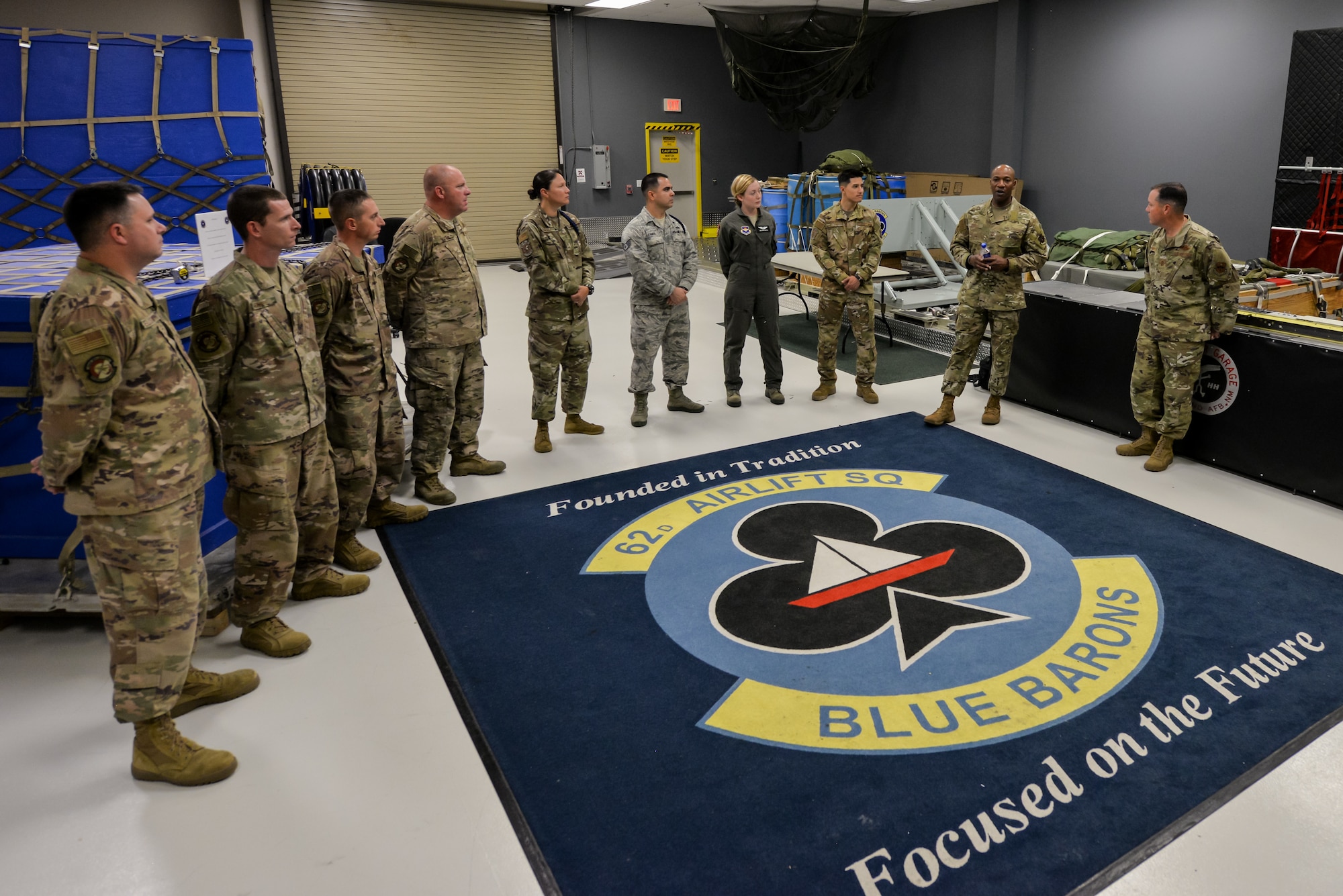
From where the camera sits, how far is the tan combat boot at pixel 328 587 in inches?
146

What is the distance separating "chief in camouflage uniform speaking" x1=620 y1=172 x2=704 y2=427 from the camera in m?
5.67

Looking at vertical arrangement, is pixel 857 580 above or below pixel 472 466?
below

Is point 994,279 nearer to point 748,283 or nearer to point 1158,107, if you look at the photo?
point 748,283

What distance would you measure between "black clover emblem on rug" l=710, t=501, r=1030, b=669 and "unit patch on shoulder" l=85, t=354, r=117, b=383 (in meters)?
2.24

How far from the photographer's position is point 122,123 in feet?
17.6

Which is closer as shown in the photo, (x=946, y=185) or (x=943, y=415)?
(x=943, y=415)

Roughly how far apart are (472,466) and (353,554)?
1226 millimetres

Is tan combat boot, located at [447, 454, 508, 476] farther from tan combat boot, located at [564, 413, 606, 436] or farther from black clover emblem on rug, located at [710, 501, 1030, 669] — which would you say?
black clover emblem on rug, located at [710, 501, 1030, 669]

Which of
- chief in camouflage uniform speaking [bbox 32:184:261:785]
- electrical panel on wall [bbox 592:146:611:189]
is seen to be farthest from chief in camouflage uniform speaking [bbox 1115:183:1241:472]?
electrical panel on wall [bbox 592:146:611:189]

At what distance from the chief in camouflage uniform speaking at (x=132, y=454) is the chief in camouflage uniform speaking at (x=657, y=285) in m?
3.44

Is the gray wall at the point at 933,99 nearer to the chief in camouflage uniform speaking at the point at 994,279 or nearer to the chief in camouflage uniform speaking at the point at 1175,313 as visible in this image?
the chief in camouflage uniform speaking at the point at 994,279

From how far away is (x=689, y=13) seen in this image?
45.4 ft

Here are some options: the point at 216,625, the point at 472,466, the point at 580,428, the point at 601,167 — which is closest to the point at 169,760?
the point at 216,625

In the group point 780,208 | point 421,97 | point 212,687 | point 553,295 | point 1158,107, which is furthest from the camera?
point 421,97
